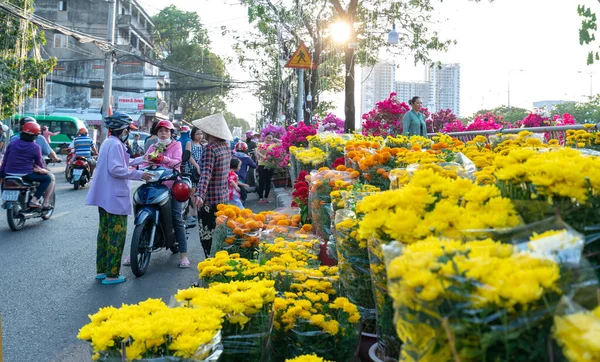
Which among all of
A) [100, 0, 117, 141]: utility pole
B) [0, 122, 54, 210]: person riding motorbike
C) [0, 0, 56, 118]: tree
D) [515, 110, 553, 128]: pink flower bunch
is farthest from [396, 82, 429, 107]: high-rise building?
[0, 122, 54, 210]: person riding motorbike

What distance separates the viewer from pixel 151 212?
7.20 m

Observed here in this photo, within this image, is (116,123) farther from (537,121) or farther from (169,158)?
(537,121)

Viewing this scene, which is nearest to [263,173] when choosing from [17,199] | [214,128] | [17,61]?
[17,199]

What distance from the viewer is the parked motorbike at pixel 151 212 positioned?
7.00 metres

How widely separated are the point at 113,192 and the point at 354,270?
414cm

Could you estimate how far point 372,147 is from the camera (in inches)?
242

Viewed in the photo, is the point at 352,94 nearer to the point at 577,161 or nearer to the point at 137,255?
the point at 137,255

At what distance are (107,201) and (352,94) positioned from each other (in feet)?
29.4

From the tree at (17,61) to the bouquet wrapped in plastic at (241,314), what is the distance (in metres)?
20.7

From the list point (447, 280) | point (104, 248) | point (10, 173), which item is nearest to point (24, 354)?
point (104, 248)

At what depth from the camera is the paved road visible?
494cm

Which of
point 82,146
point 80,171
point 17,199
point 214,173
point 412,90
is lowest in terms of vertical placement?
point 17,199

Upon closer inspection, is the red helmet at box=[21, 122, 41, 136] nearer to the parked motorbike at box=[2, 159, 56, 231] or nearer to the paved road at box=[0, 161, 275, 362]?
the parked motorbike at box=[2, 159, 56, 231]

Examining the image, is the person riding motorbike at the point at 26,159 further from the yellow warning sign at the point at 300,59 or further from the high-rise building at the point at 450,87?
the high-rise building at the point at 450,87
